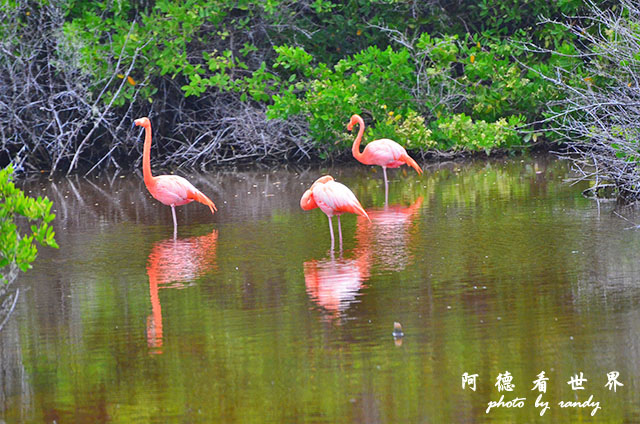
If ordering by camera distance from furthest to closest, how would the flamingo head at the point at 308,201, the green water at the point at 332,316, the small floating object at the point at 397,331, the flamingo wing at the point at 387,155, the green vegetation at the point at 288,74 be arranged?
1. the green vegetation at the point at 288,74
2. the flamingo wing at the point at 387,155
3. the flamingo head at the point at 308,201
4. the small floating object at the point at 397,331
5. the green water at the point at 332,316

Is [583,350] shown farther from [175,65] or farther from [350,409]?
[175,65]

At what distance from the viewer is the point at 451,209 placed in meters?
10.9

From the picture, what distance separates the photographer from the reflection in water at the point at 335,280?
704cm

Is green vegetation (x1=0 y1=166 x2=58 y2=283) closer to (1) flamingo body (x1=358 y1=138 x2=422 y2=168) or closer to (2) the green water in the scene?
(2) the green water

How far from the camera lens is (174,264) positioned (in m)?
8.83

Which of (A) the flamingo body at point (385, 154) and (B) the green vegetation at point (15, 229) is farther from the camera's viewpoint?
(A) the flamingo body at point (385, 154)

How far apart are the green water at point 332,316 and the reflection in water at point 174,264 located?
25 millimetres

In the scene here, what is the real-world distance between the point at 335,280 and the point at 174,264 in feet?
5.81

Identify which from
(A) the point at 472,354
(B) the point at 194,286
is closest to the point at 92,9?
(B) the point at 194,286

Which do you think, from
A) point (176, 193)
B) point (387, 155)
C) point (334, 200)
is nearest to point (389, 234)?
point (334, 200)

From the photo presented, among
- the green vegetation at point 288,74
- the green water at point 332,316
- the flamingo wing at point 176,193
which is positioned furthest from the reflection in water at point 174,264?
the green vegetation at point 288,74

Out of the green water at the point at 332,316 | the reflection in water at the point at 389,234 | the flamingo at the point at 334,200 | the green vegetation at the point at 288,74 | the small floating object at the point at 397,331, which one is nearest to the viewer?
the green water at the point at 332,316

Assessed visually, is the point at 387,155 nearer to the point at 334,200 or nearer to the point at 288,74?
the point at 334,200

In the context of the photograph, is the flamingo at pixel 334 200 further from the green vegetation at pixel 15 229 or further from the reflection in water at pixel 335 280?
the green vegetation at pixel 15 229
